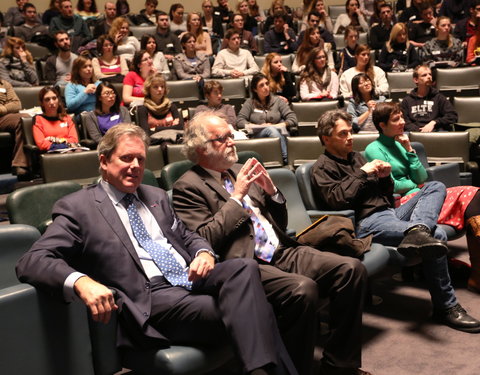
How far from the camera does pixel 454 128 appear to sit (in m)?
4.38

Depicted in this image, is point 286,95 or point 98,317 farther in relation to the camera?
point 286,95

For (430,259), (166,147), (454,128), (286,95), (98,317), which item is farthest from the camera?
(286,95)

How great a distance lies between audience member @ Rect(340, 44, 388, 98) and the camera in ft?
17.2

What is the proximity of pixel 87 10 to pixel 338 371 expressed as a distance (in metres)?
6.31

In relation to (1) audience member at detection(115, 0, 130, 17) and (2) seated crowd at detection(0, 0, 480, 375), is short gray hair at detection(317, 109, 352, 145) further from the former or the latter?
(1) audience member at detection(115, 0, 130, 17)

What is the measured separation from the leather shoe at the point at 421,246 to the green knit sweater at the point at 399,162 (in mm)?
661

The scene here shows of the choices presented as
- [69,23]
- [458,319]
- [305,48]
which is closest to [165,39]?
[69,23]

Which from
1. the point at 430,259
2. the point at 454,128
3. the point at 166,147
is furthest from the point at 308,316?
the point at 454,128

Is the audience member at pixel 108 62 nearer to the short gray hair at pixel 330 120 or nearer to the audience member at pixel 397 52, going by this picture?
the audience member at pixel 397 52

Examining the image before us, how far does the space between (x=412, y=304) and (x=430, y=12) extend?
501 centimetres

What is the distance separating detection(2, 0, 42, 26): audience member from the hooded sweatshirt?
4.48m

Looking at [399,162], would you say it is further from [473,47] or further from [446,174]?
[473,47]

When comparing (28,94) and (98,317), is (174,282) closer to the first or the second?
(98,317)

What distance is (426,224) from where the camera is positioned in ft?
7.88
